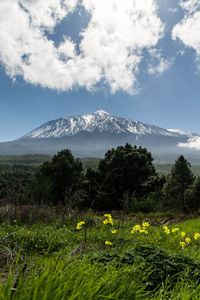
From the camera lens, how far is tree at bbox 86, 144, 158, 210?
23.1 m

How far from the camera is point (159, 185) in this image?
27141 mm

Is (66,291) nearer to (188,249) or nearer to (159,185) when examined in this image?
Answer: (188,249)

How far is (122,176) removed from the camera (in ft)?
76.0

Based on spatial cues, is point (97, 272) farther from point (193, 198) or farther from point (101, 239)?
point (193, 198)

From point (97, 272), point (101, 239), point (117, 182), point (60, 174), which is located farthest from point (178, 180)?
point (97, 272)

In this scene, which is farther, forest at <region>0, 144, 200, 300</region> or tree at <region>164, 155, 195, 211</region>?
tree at <region>164, 155, 195, 211</region>

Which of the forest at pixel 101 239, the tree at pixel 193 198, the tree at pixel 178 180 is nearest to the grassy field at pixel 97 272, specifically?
the forest at pixel 101 239

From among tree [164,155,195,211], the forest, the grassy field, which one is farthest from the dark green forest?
the grassy field

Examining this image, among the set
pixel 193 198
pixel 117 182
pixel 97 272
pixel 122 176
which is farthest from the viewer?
pixel 117 182

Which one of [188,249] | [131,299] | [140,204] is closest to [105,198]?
[140,204]

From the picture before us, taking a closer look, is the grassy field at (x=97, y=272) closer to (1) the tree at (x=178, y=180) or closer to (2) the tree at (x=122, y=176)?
(2) the tree at (x=122, y=176)

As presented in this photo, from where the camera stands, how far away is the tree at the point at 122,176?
2308 centimetres

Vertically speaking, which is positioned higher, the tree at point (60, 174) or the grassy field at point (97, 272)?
the grassy field at point (97, 272)

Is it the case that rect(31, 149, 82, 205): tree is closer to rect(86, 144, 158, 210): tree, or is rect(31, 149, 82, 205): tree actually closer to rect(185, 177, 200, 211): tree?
rect(86, 144, 158, 210): tree
